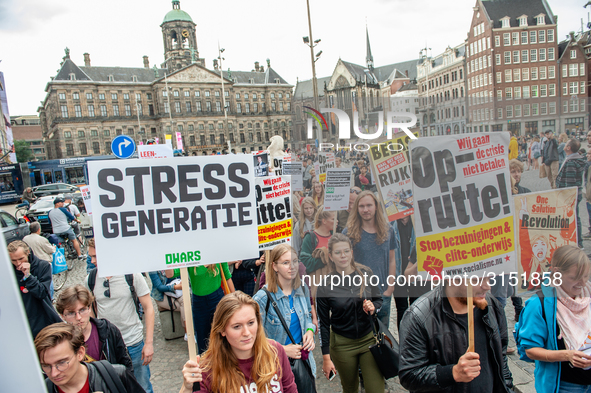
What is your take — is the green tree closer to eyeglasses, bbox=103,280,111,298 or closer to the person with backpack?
eyeglasses, bbox=103,280,111,298

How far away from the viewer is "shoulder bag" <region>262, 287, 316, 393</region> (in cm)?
234

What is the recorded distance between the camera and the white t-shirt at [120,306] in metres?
3.02

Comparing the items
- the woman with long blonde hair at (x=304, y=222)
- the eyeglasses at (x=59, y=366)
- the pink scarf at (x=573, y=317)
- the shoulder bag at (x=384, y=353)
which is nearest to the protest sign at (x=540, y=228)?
the pink scarf at (x=573, y=317)

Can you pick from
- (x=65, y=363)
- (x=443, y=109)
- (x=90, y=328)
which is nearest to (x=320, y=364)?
(x=90, y=328)

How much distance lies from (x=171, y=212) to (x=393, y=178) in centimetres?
212

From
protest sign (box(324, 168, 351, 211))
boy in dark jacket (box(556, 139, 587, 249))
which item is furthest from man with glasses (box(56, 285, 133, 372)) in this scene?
boy in dark jacket (box(556, 139, 587, 249))

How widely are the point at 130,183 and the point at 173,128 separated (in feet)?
236

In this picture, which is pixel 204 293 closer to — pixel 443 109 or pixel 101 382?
pixel 101 382

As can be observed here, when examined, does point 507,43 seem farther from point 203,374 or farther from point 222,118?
point 222,118

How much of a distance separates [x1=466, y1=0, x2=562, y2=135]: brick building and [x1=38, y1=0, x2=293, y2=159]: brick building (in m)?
59.9

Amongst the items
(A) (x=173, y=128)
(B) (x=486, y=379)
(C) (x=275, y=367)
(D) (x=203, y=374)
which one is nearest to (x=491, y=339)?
(B) (x=486, y=379)

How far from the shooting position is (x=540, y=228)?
2.82m

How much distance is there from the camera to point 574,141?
3545mm

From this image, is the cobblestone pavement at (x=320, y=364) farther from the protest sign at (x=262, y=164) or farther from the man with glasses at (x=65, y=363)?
the protest sign at (x=262, y=164)
